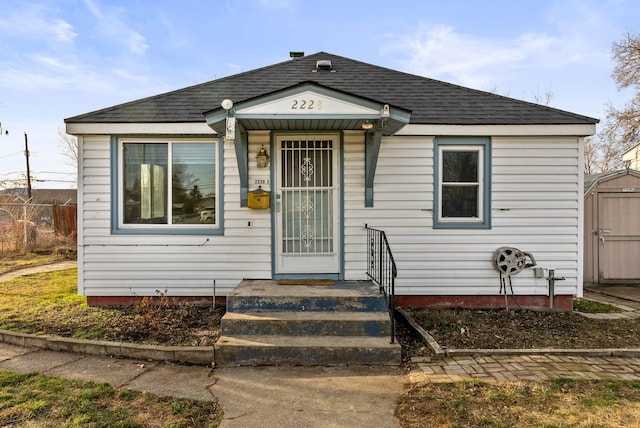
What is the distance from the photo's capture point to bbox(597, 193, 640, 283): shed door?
7.77 meters

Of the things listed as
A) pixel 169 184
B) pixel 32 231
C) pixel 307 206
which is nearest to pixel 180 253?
pixel 169 184

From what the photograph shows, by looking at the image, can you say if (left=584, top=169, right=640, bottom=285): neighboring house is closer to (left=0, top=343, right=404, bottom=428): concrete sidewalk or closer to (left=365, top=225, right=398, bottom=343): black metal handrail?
(left=365, top=225, right=398, bottom=343): black metal handrail

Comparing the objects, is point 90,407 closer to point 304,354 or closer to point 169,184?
point 304,354

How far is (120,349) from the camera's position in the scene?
4.04 metres

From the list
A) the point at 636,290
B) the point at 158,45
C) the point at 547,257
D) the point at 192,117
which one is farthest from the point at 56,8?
the point at 636,290

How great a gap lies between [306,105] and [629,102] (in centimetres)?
2039

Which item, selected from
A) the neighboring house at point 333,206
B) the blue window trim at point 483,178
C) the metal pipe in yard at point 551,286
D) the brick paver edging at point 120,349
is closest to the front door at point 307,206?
the neighboring house at point 333,206

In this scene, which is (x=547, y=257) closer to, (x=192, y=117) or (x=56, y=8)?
(x=192, y=117)

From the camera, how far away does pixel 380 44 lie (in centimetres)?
1227

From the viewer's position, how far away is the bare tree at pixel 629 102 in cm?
1633

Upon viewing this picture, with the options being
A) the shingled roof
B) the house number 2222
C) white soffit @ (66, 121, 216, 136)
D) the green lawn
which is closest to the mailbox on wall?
white soffit @ (66, 121, 216, 136)

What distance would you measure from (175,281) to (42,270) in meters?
6.17

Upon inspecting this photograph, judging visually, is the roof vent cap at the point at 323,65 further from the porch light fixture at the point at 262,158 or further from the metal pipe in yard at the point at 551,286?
the metal pipe in yard at the point at 551,286

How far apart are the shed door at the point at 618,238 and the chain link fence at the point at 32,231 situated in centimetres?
1525
